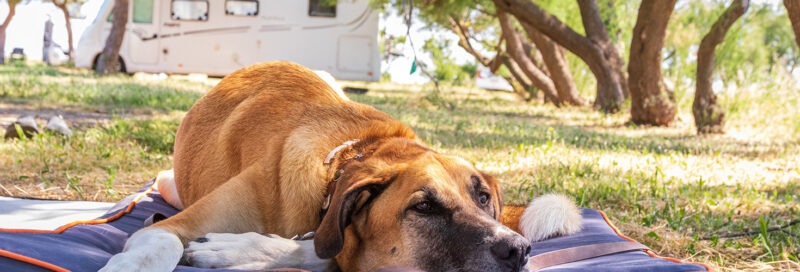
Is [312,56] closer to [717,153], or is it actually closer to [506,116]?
[506,116]

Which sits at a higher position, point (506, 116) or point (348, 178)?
point (348, 178)

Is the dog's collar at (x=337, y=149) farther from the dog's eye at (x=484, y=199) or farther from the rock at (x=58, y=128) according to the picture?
the rock at (x=58, y=128)

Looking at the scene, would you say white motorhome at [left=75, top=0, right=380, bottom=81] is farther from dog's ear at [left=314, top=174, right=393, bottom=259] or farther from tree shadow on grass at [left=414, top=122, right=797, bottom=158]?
dog's ear at [left=314, top=174, right=393, bottom=259]

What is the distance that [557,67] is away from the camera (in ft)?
48.7

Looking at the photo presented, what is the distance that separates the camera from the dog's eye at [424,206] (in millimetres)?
2195

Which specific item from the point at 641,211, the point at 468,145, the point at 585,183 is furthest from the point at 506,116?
the point at 641,211

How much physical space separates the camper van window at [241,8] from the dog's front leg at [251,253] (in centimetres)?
1743

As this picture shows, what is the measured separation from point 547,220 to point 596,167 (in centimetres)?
277

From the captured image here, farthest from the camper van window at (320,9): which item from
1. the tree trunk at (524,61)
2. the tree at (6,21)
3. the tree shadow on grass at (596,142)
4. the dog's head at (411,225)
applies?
the dog's head at (411,225)

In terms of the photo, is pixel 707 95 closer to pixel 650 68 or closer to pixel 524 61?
pixel 650 68

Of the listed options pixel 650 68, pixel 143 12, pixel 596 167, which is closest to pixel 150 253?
pixel 596 167

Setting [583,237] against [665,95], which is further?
[665,95]

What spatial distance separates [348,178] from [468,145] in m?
4.81

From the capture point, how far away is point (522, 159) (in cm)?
605
